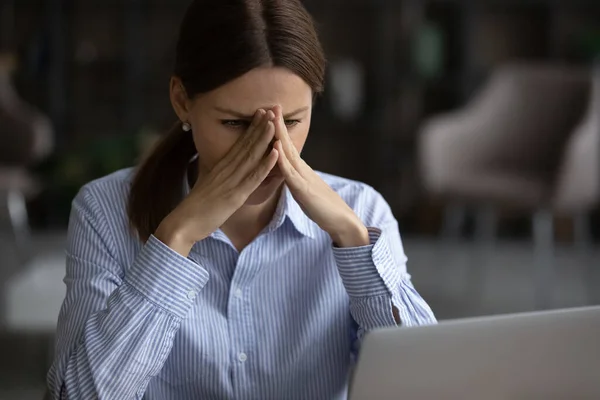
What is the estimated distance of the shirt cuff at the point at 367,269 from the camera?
3.84ft

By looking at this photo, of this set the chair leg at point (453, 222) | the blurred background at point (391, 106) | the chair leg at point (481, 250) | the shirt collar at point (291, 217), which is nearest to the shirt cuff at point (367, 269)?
the shirt collar at point (291, 217)

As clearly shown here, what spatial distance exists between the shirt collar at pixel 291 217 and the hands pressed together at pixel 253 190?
9 centimetres

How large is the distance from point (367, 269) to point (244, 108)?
0.26 m

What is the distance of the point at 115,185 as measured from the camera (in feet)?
4.17

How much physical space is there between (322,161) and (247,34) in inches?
154

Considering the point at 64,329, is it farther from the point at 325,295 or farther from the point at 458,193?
the point at 458,193

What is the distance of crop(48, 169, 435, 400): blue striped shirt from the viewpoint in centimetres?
110

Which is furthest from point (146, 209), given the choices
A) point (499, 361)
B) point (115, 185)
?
point (499, 361)

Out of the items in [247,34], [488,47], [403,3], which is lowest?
[488,47]

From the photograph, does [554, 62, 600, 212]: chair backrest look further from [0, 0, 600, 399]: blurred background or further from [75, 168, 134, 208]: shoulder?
[75, 168, 134, 208]: shoulder

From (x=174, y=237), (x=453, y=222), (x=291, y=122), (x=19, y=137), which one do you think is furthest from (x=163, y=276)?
(x=453, y=222)

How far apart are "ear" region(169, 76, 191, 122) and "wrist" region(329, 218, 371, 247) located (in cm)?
27

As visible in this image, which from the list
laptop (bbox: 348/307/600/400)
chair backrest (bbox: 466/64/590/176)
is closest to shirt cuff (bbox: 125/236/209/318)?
laptop (bbox: 348/307/600/400)

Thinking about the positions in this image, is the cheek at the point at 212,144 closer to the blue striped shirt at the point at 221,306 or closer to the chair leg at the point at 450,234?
the blue striped shirt at the point at 221,306
